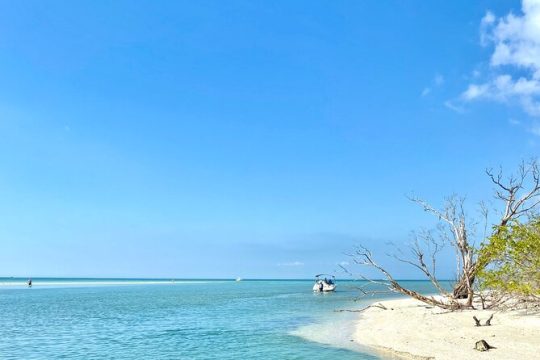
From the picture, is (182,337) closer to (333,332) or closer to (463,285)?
(333,332)

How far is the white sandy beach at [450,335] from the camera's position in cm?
2019

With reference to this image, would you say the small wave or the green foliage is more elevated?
the green foliage

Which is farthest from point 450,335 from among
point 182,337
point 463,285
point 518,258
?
point 182,337

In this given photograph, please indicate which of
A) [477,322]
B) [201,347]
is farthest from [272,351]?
[477,322]

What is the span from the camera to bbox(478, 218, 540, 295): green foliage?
2023 centimetres

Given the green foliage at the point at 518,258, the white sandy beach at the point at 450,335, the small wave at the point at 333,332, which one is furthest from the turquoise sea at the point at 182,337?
the green foliage at the point at 518,258

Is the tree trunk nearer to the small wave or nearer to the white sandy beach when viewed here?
the white sandy beach

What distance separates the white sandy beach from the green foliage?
8.29 feet

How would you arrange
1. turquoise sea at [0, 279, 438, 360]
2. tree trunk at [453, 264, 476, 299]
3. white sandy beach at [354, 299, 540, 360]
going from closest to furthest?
white sandy beach at [354, 299, 540, 360]
turquoise sea at [0, 279, 438, 360]
tree trunk at [453, 264, 476, 299]

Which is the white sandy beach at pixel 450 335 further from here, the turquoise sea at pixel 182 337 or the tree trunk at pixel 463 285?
the tree trunk at pixel 463 285

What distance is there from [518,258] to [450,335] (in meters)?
5.90

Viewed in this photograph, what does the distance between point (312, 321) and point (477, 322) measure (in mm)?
14080

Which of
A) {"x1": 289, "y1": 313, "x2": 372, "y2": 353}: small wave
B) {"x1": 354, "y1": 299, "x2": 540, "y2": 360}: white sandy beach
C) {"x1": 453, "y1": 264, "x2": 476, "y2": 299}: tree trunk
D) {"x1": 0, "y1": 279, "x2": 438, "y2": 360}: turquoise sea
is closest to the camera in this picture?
{"x1": 354, "y1": 299, "x2": 540, "y2": 360}: white sandy beach

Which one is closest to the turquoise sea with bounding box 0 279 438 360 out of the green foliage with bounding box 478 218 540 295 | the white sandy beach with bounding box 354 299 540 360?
the white sandy beach with bounding box 354 299 540 360
